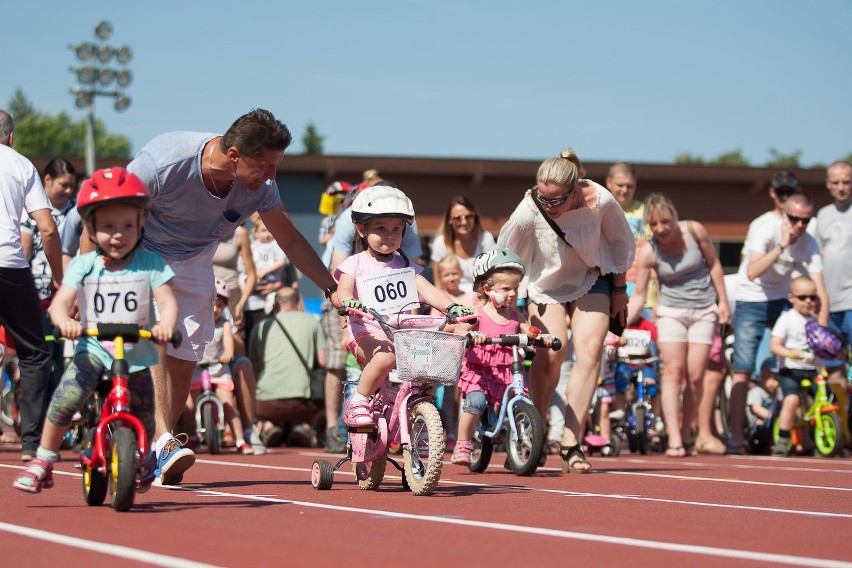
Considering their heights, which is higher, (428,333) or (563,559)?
(428,333)

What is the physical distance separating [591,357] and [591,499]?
9.23ft

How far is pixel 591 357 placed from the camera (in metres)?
11.1

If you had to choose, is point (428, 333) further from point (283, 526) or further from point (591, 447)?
point (591, 447)

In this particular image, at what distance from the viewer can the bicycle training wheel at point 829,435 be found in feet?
46.3

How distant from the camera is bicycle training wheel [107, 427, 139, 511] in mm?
6922

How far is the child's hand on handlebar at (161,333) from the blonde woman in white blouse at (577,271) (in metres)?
4.29

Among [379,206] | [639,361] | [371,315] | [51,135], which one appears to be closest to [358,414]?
[371,315]

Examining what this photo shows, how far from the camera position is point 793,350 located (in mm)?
14750

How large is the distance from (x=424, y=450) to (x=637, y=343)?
281 inches

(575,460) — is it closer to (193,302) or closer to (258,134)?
(193,302)

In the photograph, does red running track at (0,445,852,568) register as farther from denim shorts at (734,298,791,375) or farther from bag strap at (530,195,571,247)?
denim shorts at (734,298,791,375)

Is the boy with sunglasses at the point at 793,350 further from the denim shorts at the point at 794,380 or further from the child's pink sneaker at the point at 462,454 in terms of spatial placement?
the child's pink sneaker at the point at 462,454

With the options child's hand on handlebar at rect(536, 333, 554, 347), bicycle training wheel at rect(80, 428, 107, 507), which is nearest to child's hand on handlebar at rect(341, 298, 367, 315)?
bicycle training wheel at rect(80, 428, 107, 507)

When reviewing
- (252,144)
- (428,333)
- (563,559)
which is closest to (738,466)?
(428,333)
